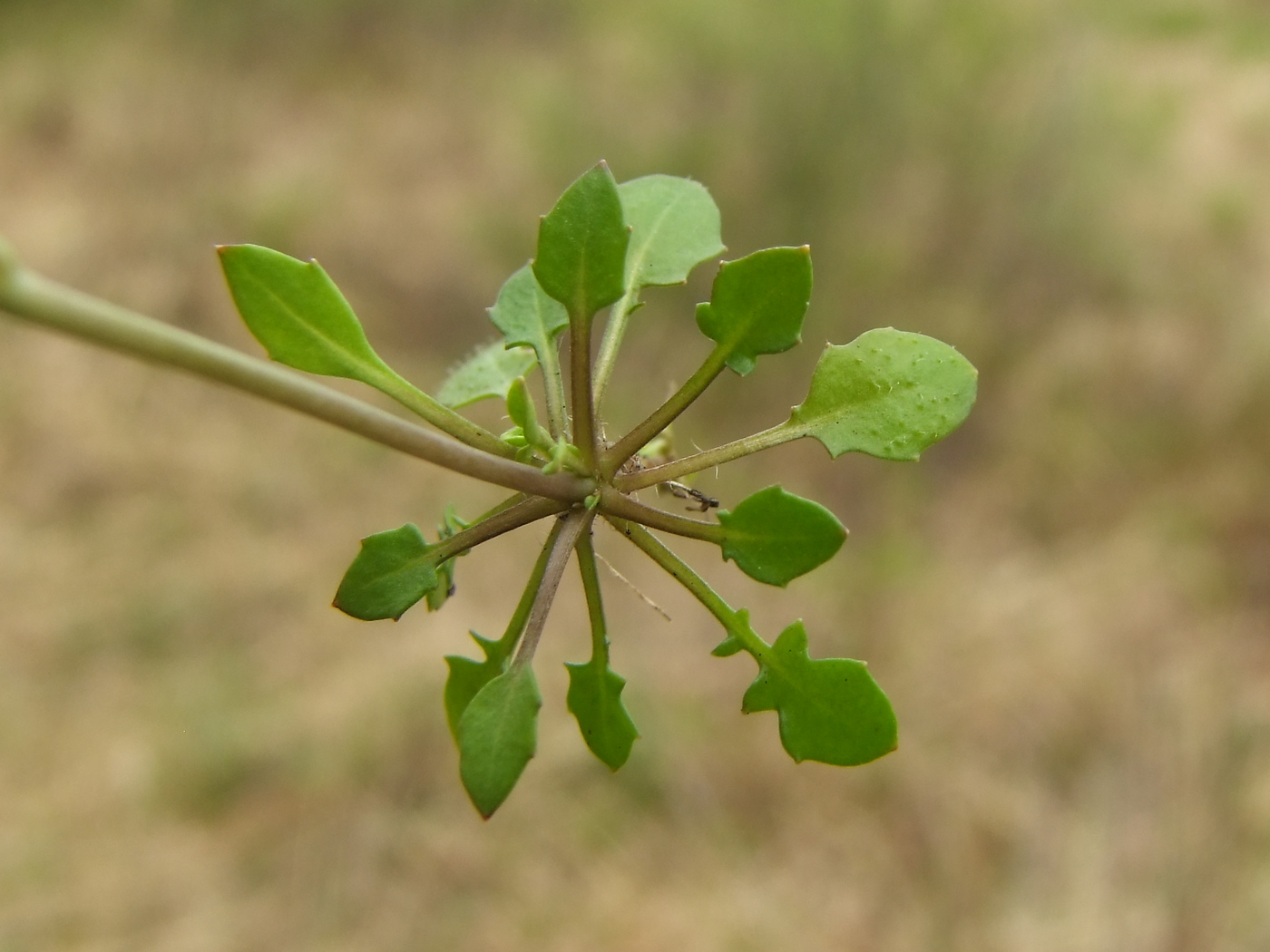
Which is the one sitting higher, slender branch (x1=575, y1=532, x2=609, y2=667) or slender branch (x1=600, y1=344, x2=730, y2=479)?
slender branch (x1=600, y1=344, x2=730, y2=479)

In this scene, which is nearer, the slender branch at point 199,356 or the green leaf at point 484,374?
the slender branch at point 199,356

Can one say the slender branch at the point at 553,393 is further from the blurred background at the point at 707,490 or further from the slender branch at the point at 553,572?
the blurred background at the point at 707,490

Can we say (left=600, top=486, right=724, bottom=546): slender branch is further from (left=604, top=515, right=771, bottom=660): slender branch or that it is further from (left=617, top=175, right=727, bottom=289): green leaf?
(left=617, top=175, right=727, bottom=289): green leaf

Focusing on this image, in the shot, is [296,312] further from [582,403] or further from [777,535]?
[777,535]

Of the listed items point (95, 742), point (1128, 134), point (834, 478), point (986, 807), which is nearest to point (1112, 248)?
point (1128, 134)

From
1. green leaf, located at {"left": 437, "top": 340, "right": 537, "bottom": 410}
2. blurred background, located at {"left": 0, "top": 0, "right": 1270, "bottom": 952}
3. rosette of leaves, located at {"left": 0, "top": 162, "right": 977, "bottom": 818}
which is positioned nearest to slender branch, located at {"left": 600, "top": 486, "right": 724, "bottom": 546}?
rosette of leaves, located at {"left": 0, "top": 162, "right": 977, "bottom": 818}

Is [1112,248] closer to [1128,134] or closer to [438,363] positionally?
[1128,134]

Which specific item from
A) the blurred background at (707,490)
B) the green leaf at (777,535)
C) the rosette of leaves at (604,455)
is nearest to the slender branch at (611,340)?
the rosette of leaves at (604,455)
